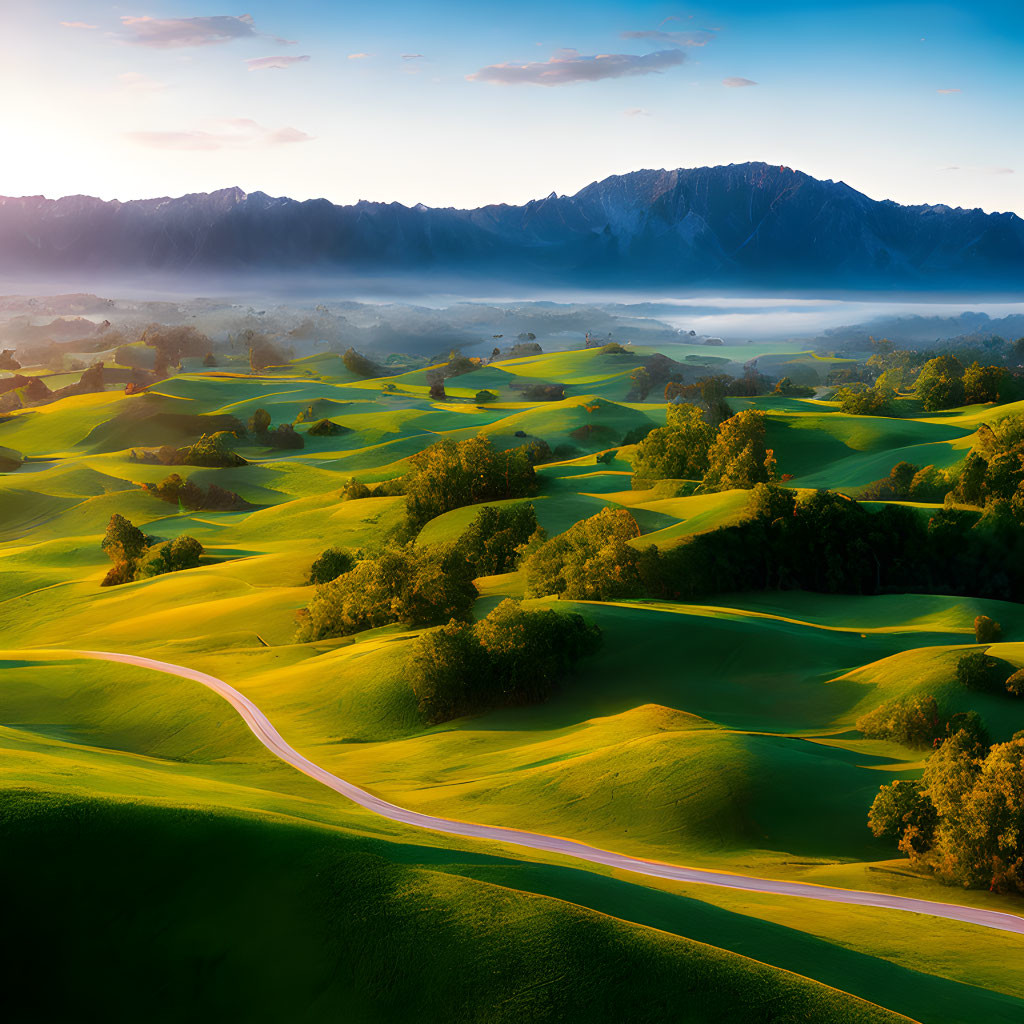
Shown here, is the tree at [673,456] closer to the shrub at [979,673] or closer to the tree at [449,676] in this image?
the tree at [449,676]

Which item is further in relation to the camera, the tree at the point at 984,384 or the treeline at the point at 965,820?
the tree at the point at 984,384

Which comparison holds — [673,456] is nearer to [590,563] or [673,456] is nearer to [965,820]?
[590,563]

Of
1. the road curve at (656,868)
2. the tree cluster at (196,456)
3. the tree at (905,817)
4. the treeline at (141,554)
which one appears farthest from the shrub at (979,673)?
the tree cluster at (196,456)

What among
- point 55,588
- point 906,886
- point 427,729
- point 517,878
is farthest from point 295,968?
point 55,588

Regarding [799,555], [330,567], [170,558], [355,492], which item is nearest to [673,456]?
[799,555]

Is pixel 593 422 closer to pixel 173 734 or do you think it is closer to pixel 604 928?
pixel 173 734

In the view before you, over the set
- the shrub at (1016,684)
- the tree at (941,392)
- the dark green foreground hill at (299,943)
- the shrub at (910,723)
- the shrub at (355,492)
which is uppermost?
the tree at (941,392)

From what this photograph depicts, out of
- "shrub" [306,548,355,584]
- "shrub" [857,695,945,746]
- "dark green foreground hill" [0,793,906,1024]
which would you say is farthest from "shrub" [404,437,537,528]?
"dark green foreground hill" [0,793,906,1024]
